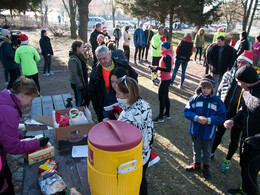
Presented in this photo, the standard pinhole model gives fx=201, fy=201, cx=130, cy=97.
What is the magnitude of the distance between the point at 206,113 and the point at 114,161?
207 cm

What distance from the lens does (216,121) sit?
3041mm

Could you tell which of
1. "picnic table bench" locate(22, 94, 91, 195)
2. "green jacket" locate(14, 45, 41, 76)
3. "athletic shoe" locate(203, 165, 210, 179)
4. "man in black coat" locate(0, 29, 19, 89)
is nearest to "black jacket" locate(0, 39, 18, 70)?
"man in black coat" locate(0, 29, 19, 89)

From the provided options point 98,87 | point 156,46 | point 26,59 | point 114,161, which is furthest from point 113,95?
point 156,46

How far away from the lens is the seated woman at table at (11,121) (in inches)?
72.2

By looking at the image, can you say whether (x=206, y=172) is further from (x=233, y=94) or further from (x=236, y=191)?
(x=233, y=94)

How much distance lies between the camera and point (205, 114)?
316cm

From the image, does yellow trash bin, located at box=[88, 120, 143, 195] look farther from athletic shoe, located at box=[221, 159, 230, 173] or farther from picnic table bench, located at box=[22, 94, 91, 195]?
athletic shoe, located at box=[221, 159, 230, 173]

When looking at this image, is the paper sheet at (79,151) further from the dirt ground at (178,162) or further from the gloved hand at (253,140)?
the gloved hand at (253,140)

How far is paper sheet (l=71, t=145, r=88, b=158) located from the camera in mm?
2516

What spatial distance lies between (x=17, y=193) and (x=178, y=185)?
249cm

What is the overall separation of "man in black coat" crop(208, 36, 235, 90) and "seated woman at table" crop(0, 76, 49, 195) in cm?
539

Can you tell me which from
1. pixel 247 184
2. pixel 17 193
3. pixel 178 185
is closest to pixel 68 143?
pixel 17 193

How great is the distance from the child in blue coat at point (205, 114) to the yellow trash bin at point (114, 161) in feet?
5.61

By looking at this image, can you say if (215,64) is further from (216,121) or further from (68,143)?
(68,143)
